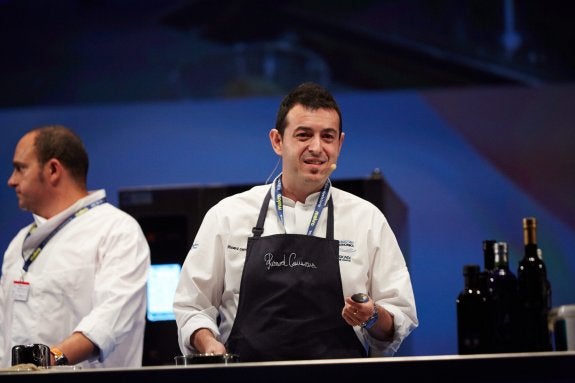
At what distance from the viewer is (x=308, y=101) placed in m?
2.69

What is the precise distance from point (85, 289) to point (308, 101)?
108 cm

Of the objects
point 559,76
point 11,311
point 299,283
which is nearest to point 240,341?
point 299,283

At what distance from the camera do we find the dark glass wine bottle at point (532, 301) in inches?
95.7

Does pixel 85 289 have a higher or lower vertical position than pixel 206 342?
higher

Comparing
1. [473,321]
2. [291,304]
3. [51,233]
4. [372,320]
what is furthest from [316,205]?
[51,233]

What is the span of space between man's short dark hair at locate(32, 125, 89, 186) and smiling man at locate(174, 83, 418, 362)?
2.96 feet

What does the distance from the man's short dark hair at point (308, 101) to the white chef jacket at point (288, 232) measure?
244mm

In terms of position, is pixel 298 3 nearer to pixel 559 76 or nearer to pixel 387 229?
pixel 559 76

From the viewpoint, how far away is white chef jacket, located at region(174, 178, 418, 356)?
254 centimetres

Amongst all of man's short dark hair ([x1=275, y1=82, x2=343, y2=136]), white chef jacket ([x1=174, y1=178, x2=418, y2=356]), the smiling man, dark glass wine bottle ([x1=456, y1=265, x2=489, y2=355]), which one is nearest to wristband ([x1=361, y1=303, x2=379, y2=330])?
the smiling man

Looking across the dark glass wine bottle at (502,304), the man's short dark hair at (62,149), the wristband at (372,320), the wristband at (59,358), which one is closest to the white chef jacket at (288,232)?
the wristband at (372,320)

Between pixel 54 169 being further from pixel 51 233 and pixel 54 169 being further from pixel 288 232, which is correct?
pixel 288 232

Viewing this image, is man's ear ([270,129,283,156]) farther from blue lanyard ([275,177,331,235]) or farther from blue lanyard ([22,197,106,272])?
blue lanyard ([22,197,106,272])

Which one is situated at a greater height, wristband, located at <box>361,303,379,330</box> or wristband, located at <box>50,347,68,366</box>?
wristband, located at <box>361,303,379,330</box>
